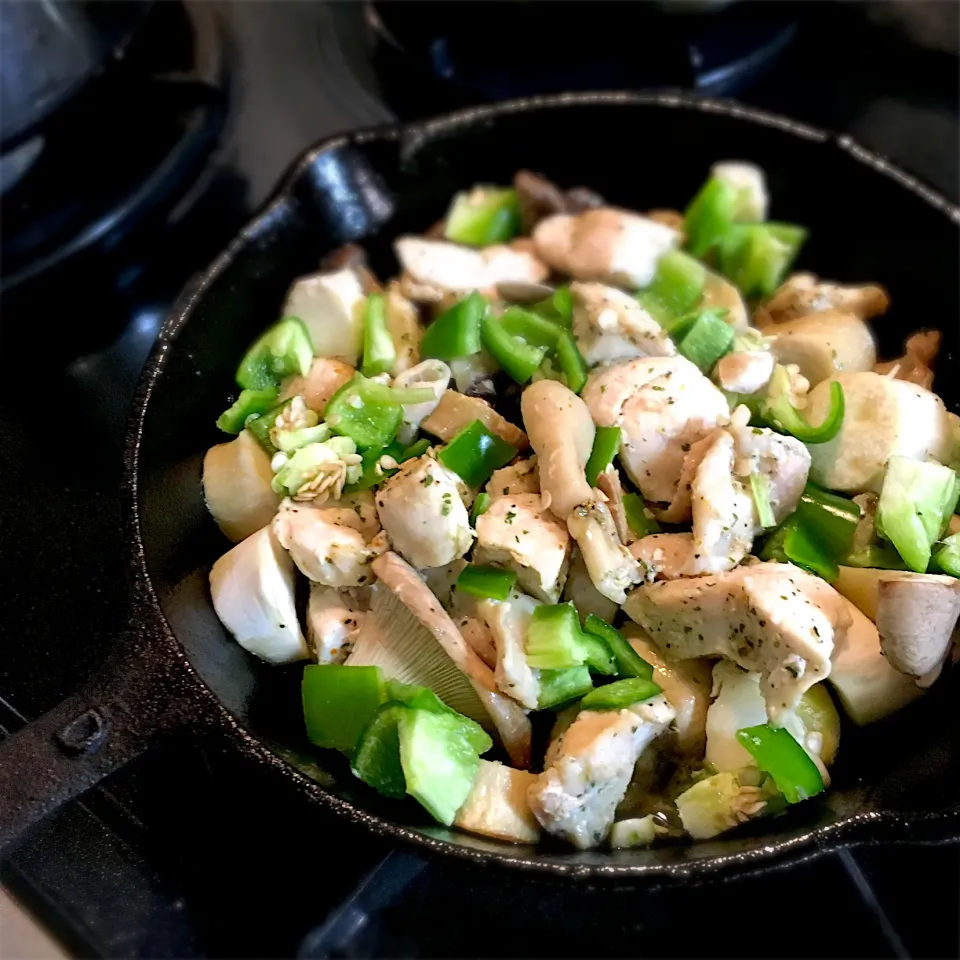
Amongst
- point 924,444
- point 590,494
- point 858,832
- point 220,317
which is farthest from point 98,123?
point 858,832

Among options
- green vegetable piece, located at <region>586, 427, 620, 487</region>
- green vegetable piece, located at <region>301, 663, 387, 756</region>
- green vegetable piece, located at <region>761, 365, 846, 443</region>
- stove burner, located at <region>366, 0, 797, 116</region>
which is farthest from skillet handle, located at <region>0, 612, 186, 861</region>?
stove burner, located at <region>366, 0, 797, 116</region>

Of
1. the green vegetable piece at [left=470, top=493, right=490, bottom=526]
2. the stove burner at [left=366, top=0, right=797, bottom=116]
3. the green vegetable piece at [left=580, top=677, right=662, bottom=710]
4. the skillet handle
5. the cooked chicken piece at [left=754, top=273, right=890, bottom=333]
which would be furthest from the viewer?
the stove burner at [left=366, top=0, right=797, bottom=116]

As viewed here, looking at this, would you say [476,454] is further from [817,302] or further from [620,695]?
[817,302]

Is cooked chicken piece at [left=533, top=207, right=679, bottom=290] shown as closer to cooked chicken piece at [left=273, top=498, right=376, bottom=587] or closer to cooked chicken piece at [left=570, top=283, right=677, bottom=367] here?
cooked chicken piece at [left=570, top=283, right=677, bottom=367]

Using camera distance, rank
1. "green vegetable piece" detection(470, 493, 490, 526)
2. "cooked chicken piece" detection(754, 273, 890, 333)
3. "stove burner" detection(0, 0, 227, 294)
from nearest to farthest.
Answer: "green vegetable piece" detection(470, 493, 490, 526) → "cooked chicken piece" detection(754, 273, 890, 333) → "stove burner" detection(0, 0, 227, 294)

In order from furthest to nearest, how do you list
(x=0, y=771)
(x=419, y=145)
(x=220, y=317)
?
(x=419, y=145), (x=220, y=317), (x=0, y=771)

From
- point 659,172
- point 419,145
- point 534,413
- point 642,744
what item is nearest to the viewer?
point 642,744

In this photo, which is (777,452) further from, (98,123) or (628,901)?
(98,123)
